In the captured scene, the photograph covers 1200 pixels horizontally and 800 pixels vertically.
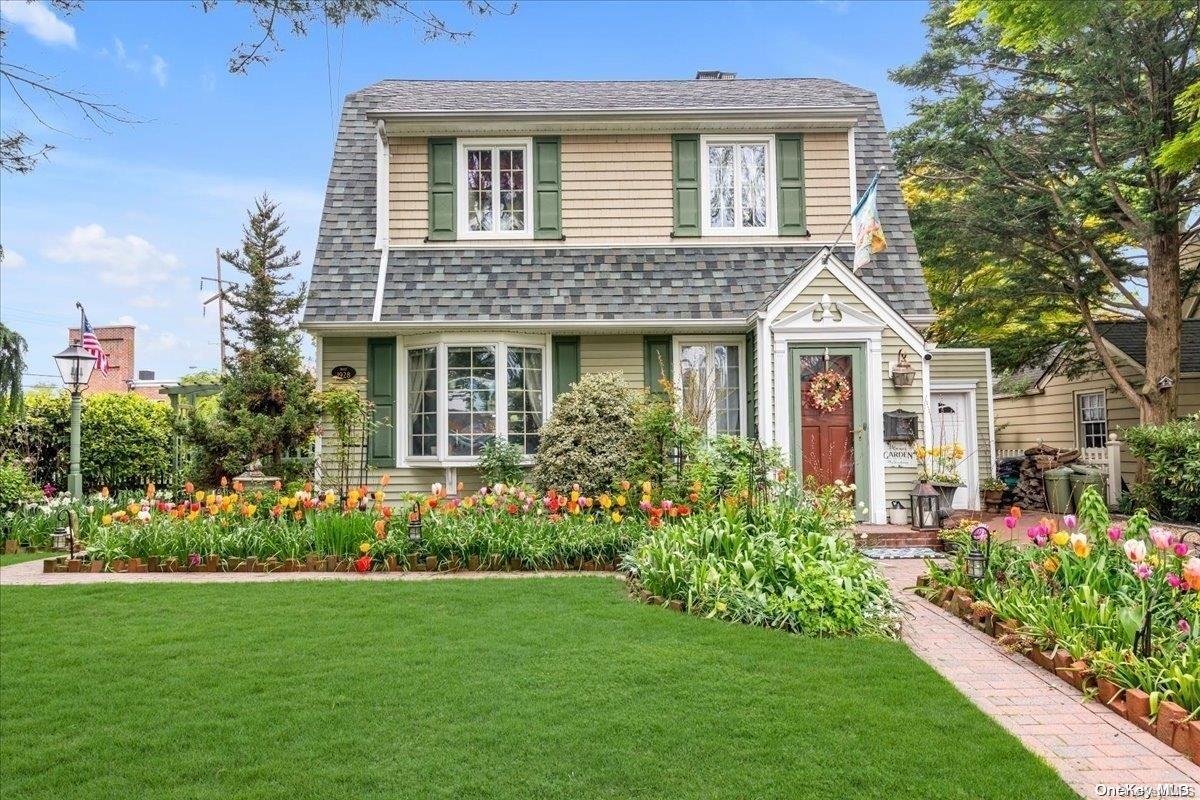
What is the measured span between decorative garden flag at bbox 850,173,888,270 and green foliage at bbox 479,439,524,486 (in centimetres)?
497

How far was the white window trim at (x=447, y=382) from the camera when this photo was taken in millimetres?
10117

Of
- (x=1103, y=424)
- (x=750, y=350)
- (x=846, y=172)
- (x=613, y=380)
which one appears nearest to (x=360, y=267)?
(x=613, y=380)

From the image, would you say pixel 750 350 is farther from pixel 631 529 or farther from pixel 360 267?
pixel 360 267

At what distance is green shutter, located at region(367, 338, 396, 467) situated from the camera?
10.2m

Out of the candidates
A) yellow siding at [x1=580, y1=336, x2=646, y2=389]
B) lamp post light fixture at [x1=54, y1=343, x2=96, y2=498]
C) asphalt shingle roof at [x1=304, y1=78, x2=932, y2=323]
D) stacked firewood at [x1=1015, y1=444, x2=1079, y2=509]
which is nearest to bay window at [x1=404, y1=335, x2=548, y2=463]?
asphalt shingle roof at [x1=304, y1=78, x2=932, y2=323]

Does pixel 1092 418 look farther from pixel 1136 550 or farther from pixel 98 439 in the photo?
pixel 98 439

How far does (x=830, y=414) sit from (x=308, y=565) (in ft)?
20.9

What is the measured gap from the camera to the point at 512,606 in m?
5.50

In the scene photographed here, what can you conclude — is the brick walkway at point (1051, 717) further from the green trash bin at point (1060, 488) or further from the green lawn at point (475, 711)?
the green trash bin at point (1060, 488)

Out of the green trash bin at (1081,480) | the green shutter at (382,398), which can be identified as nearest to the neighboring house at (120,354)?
the green shutter at (382,398)

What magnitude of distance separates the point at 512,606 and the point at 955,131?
13054 millimetres

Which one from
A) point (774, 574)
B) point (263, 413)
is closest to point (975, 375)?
point (774, 574)

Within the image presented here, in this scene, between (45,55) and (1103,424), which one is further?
(1103,424)

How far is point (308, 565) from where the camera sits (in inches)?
283
